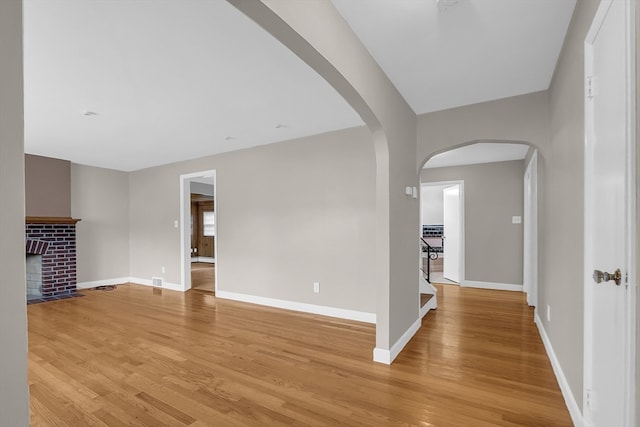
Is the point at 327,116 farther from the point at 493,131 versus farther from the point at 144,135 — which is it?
the point at 144,135

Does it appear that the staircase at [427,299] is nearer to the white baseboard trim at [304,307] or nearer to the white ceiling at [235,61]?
the white baseboard trim at [304,307]

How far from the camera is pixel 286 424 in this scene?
1.89 m

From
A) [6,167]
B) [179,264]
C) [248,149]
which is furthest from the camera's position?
[179,264]

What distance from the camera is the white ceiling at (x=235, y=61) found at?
1.85 m

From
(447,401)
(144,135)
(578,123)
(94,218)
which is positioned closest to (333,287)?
(447,401)

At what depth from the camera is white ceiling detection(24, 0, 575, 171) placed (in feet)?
6.08

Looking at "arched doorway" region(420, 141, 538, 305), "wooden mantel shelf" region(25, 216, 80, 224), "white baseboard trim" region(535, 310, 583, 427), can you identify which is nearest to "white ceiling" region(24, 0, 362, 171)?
"wooden mantel shelf" region(25, 216, 80, 224)

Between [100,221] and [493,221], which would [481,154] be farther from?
[100,221]

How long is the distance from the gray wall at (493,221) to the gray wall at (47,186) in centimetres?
765

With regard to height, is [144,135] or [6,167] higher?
[144,135]

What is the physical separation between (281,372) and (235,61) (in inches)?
100

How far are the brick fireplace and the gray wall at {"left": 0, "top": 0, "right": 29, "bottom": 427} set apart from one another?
6.25 m

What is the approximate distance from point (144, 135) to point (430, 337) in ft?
14.7

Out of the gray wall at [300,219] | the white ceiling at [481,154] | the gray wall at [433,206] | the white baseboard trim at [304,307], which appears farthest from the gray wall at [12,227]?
the gray wall at [433,206]
